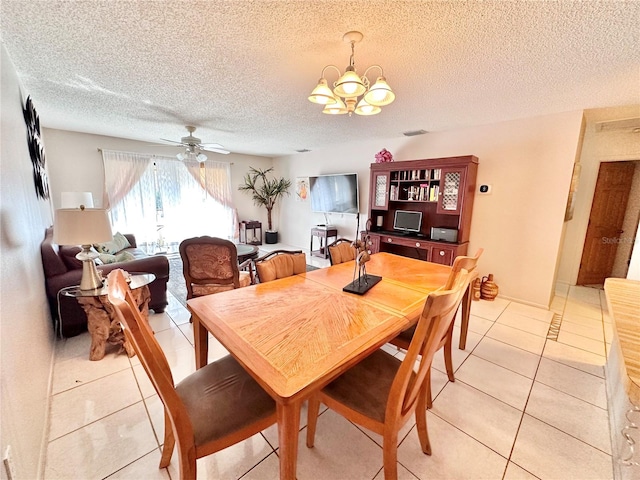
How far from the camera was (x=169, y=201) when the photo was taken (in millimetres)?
5547

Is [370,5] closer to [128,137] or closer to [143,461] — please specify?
[143,461]

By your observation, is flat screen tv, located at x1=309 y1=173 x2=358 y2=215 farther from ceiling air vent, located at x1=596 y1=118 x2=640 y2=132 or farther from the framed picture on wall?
ceiling air vent, located at x1=596 y1=118 x2=640 y2=132

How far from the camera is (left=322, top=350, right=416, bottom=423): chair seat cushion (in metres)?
1.10

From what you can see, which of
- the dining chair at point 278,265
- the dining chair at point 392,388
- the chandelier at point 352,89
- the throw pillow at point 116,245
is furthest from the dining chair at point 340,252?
the throw pillow at point 116,245

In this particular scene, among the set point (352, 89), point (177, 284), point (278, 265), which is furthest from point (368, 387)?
point (177, 284)

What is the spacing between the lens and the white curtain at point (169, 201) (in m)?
4.98

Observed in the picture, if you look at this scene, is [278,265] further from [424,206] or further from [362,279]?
[424,206]

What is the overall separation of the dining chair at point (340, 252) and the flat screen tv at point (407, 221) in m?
1.85

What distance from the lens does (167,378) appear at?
868mm

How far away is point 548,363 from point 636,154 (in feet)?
10.4

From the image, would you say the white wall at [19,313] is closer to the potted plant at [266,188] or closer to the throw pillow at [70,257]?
the throw pillow at [70,257]

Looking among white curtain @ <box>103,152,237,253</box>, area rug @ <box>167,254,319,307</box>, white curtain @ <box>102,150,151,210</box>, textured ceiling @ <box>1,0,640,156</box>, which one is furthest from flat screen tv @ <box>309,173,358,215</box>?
white curtain @ <box>102,150,151,210</box>

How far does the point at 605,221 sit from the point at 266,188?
6.41m

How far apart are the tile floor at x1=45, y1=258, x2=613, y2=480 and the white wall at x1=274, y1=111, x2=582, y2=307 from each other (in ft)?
3.75
